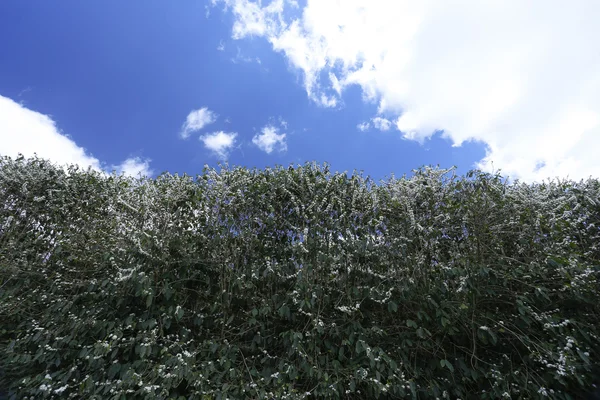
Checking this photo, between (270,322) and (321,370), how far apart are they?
658 millimetres

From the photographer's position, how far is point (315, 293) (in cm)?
326

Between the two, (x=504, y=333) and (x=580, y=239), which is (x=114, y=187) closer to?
(x=504, y=333)

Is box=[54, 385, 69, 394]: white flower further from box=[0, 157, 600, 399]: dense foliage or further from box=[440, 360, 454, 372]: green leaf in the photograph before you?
box=[440, 360, 454, 372]: green leaf

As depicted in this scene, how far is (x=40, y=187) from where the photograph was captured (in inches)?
184

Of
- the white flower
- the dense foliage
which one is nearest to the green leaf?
the dense foliage

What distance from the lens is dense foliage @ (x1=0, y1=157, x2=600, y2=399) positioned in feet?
10.0

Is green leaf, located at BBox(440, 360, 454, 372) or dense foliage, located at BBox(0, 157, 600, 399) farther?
dense foliage, located at BBox(0, 157, 600, 399)

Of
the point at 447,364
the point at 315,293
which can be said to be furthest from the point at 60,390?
the point at 447,364

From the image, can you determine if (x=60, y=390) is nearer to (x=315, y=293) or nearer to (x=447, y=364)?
(x=315, y=293)

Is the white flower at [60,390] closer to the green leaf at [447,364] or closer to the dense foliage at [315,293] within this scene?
the dense foliage at [315,293]

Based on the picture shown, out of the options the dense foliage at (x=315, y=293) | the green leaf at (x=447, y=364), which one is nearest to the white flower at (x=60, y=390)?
the dense foliage at (x=315, y=293)

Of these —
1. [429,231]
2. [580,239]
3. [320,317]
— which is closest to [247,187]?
[320,317]

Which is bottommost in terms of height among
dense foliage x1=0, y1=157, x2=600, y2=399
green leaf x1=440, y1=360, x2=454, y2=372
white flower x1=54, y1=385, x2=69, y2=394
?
white flower x1=54, y1=385, x2=69, y2=394

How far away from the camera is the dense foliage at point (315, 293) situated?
10.0 ft
